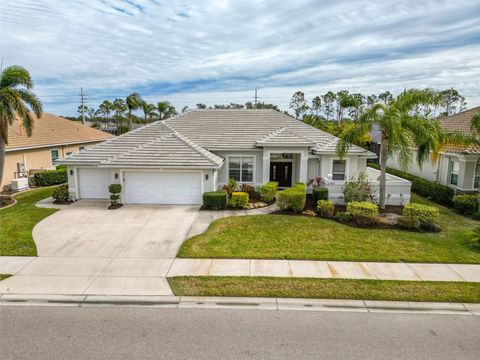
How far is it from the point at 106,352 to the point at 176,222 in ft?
28.1

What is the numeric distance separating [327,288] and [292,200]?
24.2 ft

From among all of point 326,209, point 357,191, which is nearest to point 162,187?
point 326,209

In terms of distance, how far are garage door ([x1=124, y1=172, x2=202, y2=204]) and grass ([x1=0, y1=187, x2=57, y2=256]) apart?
4125 millimetres

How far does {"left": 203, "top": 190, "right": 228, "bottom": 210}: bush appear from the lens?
16500mm

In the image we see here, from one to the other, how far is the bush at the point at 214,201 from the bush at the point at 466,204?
11.7 metres

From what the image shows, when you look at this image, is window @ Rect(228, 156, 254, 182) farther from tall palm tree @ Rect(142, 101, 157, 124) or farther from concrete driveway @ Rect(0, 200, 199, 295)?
tall palm tree @ Rect(142, 101, 157, 124)

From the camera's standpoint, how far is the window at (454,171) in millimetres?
19125

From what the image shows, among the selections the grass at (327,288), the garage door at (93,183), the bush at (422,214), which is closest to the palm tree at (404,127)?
the bush at (422,214)

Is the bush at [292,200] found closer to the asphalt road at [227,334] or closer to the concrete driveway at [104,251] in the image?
the concrete driveway at [104,251]

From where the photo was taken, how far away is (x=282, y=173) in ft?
70.8

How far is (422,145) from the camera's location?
15.5 meters

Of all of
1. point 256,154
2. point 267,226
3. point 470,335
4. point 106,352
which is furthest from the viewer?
point 256,154

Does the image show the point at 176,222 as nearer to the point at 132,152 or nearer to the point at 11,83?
the point at 132,152

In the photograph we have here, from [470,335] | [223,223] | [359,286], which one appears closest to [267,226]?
[223,223]
